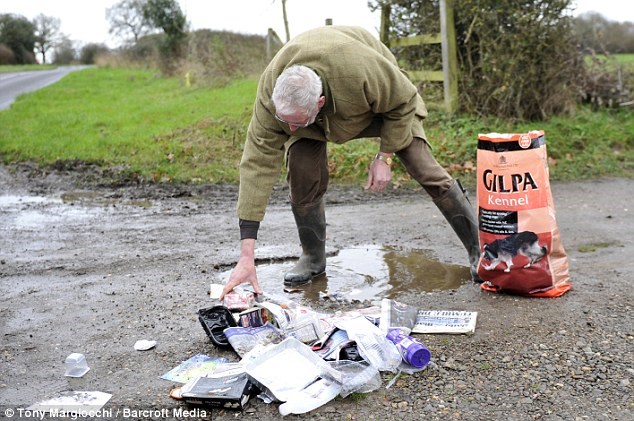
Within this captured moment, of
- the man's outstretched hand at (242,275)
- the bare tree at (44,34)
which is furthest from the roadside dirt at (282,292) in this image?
the bare tree at (44,34)

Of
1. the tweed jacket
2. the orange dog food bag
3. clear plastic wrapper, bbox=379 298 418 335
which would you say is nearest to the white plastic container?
the tweed jacket

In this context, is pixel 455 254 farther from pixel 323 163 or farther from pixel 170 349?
pixel 170 349

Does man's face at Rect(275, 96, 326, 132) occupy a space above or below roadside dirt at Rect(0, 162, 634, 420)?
above

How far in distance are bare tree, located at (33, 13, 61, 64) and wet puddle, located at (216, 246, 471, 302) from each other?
199 ft

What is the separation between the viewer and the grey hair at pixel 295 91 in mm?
3266

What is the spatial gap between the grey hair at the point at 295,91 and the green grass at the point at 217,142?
4.26m

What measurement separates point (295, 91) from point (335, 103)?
413 mm

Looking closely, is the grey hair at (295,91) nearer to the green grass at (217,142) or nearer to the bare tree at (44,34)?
the green grass at (217,142)

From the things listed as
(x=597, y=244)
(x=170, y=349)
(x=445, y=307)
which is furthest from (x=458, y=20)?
(x=170, y=349)

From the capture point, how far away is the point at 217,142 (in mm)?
9352

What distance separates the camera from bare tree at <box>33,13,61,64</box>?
59.4 meters

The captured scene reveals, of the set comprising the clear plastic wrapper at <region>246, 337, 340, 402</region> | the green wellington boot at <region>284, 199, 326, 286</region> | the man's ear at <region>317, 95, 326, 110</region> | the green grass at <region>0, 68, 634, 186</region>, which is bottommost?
the clear plastic wrapper at <region>246, 337, 340, 402</region>

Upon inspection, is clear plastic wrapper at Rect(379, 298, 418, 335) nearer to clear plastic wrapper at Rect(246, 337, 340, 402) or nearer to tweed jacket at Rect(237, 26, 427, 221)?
clear plastic wrapper at Rect(246, 337, 340, 402)

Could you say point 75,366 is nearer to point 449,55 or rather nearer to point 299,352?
point 299,352
